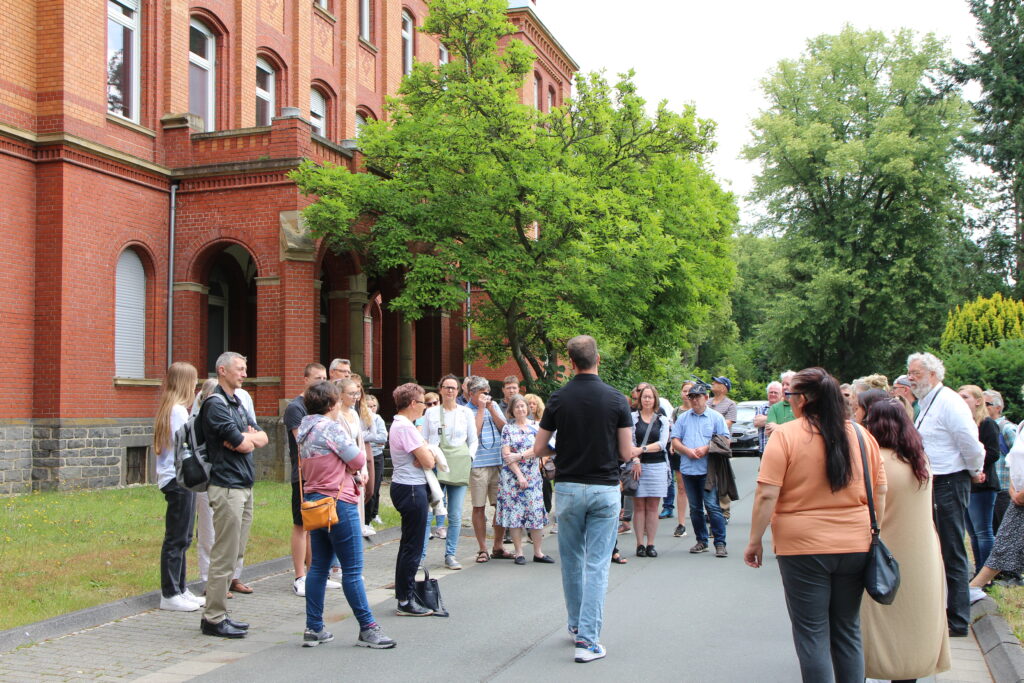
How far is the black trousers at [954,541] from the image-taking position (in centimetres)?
673

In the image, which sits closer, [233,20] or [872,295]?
[233,20]

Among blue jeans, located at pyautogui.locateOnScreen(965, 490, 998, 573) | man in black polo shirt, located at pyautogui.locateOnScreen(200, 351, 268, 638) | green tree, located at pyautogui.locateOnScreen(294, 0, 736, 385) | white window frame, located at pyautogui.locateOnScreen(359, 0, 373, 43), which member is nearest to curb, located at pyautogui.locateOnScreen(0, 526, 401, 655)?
man in black polo shirt, located at pyautogui.locateOnScreen(200, 351, 268, 638)

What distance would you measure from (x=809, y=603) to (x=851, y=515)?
18.3 inches

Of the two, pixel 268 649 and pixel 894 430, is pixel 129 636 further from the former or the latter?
pixel 894 430

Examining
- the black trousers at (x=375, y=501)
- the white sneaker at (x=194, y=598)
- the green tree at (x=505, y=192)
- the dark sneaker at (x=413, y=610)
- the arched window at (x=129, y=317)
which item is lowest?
the dark sneaker at (x=413, y=610)

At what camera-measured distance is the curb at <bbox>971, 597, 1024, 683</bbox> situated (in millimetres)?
5602

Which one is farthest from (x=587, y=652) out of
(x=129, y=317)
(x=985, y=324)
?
(x=985, y=324)

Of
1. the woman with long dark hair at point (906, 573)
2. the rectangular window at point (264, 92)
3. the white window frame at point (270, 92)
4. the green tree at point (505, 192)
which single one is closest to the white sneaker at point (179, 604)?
the woman with long dark hair at point (906, 573)

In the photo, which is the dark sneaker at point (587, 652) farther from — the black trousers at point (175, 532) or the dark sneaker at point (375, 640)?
the black trousers at point (175, 532)

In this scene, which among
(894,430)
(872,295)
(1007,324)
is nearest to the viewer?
(894,430)

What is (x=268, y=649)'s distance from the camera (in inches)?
255

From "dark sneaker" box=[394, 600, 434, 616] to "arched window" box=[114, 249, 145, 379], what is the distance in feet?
40.4

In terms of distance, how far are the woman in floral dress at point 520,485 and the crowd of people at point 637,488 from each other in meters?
0.02

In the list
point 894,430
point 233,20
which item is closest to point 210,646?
point 894,430
